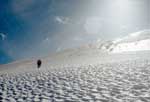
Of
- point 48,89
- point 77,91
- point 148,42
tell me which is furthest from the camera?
point 148,42

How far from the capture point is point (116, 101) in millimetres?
11805

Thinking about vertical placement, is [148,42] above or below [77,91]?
above

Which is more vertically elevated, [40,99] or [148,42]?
[148,42]

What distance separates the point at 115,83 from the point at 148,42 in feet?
A: 148

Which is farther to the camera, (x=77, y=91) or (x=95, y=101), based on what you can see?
(x=77, y=91)

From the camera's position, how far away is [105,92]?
13.8 m

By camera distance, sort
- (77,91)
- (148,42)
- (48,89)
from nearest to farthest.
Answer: (77,91) → (48,89) → (148,42)

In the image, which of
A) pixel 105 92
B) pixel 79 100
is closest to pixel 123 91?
pixel 105 92

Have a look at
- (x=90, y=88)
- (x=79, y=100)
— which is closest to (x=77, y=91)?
(x=90, y=88)

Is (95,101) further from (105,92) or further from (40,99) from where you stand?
(40,99)

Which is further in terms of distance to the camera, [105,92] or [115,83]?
[115,83]

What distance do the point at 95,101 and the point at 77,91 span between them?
9.02 ft

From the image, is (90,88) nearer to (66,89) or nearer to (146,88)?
(66,89)

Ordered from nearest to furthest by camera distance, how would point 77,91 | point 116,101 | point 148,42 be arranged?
point 116,101 < point 77,91 < point 148,42
